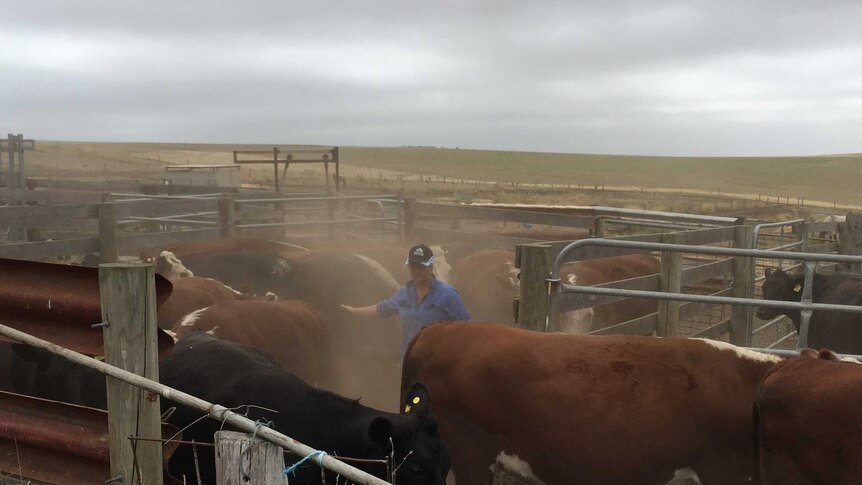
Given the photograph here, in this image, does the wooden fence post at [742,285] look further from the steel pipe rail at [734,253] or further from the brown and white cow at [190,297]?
the brown and white cow at [190,297]

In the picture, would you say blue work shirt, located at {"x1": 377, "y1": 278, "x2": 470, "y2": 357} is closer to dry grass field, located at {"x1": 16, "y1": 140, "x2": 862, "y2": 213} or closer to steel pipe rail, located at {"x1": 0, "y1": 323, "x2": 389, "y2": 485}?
steel pipe rail, located at {"x1": 0, "y1": 323, "x2": 389, "y2": 485}

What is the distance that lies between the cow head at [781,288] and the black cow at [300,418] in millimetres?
7240

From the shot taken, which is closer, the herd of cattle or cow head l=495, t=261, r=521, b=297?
the herd of cattle

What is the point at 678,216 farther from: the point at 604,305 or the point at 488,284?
the point at 488,284

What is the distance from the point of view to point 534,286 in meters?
5.30

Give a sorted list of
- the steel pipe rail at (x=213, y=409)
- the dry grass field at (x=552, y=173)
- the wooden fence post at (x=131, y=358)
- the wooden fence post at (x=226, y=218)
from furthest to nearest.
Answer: the dry grass field at (x=552, y=173) → the wooden fence post at (x=226, y=218) → the wooden fence post at (x=131, y=358) → the steel pipe rail at (x=213, y=409)

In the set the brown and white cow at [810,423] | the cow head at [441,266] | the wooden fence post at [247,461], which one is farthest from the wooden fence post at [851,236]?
the wooden fence post at [247,461]

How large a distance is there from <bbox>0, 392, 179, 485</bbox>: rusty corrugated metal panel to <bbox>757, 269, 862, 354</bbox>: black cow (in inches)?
300

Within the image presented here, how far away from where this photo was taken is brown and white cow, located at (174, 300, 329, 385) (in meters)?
6.20

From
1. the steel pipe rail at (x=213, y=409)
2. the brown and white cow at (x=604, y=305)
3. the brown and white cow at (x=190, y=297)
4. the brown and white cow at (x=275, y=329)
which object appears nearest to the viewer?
the steel pipe rail at (x=213, y=409)

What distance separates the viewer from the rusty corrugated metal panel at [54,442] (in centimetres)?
302

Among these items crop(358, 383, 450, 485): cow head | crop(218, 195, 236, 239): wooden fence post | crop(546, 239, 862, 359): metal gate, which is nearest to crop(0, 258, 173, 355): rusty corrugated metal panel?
crop(358, 383, 450, 485): cow head

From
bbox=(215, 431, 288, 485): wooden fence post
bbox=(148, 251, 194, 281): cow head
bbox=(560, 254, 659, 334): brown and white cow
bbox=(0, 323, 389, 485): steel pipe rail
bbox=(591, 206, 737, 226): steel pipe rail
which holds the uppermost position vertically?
bbox=(591, 206, 737, 226): steel pipe rail

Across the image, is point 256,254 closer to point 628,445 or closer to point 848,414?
point 628,445
